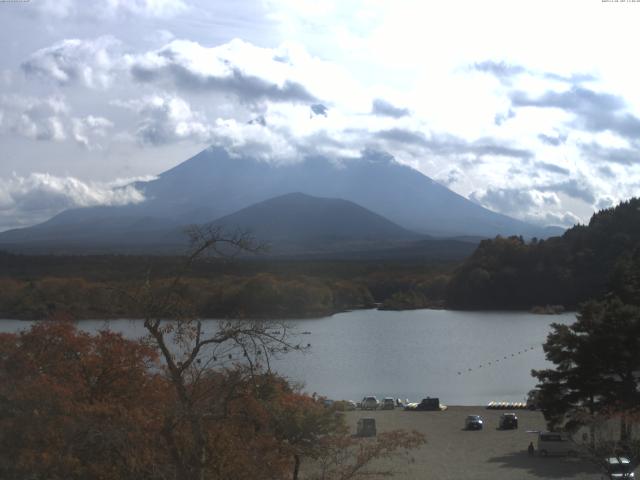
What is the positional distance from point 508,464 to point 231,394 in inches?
299

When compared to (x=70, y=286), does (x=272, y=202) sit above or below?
above

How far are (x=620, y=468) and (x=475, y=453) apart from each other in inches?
140

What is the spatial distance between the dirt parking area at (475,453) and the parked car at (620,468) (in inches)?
15.2

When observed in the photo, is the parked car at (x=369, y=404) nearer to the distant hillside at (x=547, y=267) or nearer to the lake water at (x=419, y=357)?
the lake water at (x=419, y=357)

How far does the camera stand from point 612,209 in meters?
47.0

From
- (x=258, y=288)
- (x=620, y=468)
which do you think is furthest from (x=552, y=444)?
(x=258, y=288)

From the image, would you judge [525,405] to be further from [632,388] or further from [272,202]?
[272,202]

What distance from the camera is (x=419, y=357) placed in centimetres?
2503

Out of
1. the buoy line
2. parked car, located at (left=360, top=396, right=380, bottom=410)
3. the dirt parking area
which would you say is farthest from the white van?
the buoy line

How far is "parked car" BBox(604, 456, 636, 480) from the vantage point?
6.97m

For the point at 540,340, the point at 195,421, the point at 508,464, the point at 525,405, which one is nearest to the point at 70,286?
the point at 540,340

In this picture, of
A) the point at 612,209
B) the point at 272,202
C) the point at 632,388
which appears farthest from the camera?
the point at 272,202

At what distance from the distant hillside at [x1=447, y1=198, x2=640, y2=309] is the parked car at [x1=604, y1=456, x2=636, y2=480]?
36.0 m

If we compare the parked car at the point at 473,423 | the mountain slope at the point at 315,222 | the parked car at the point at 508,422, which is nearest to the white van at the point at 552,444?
the parked car at the point at 508,422
